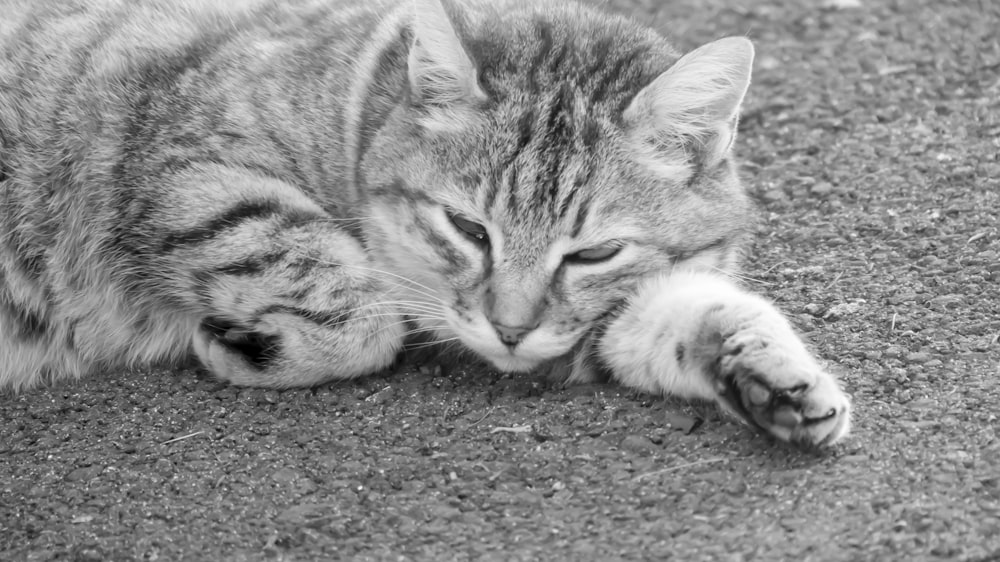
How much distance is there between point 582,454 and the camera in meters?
2.91

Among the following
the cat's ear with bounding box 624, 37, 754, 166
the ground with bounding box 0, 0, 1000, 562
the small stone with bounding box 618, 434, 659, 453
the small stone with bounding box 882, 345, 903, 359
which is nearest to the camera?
the ground with bounding box 0, 0, 1000, 562

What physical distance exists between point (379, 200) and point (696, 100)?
100 cm

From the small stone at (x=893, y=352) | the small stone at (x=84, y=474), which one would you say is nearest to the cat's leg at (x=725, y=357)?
the small stone at (x=893, y=352)

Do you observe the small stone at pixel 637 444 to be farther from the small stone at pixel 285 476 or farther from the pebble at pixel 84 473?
the pebble at pixel 84 473

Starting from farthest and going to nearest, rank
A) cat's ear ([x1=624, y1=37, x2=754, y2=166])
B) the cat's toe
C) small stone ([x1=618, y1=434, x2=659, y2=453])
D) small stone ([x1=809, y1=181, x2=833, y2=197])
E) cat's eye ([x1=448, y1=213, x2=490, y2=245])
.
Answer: small stone ([x1=809, y1=181, x2=833, y2=197]) < cat's eye ([x1=448, y1=213, x2=490, y2=245]) < cat's ear ([x1=624, y1=37, x2=754, y2=166]) < small stone ([x1=618, y1=434, x2=659, y2=453]) < the cat's toe

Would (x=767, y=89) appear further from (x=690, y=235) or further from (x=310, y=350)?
(x=310, y=350)

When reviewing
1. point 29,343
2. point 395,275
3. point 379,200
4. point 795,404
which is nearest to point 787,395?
point 795,404

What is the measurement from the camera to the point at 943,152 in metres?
4.40

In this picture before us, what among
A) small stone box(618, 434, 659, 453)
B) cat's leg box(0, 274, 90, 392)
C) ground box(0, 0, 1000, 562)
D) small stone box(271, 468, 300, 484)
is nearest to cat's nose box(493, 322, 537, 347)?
ground box(0, 0, 1000, 562)

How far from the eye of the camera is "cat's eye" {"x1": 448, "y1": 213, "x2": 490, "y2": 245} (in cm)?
312

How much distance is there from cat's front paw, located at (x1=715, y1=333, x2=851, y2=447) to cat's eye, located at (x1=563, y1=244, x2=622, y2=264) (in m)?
0.48

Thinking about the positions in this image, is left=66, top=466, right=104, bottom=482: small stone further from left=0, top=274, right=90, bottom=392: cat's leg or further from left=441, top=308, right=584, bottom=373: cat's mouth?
left=441, top=308, right=584, bottom=373: cat's mouth

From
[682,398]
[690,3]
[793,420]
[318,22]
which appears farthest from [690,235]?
[690,3]

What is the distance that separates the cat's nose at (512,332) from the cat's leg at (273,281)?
1.43 ft
